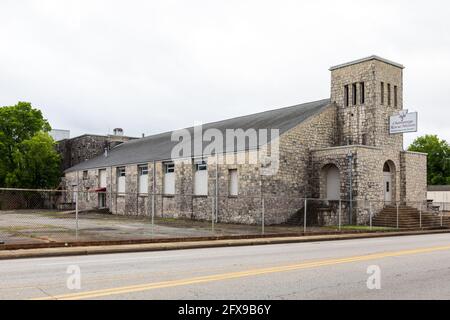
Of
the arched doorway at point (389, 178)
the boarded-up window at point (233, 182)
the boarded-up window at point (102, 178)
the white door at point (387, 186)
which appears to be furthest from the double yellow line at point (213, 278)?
the boarded-up window at point (102, 178)

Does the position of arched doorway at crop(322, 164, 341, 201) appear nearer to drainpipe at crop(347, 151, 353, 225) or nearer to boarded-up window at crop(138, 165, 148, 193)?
drainpipe at crop(347, 151, 353, 225)

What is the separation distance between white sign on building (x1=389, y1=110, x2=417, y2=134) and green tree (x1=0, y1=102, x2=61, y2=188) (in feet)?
119

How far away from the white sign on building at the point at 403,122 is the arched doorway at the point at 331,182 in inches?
195

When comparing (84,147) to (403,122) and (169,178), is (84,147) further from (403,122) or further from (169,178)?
(403,122)

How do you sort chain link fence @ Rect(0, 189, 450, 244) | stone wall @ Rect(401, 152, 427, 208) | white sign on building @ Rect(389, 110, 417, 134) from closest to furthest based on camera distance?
chain link fence @ Rect(0, 189, 450, 244) < white sign on building @ Rect(389, 110, 417, 134) < stone wall @ Rect(401, 152, 427, 208)

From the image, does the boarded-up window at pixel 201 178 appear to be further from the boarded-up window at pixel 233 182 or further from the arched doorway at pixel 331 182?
the arched doorway at pixel 331 182

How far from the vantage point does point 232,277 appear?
948cm

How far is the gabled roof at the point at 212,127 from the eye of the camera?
3438 centimetres

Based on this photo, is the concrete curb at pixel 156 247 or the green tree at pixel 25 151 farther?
the green tree at pixel 25 151

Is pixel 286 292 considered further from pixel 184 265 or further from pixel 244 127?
pixel 244 127

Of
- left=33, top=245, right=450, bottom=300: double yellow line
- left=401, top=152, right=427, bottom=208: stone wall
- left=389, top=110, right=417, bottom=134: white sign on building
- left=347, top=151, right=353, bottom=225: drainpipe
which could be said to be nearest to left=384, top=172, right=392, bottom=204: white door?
left=401, top=152, right=427, bottom=208: stone wall

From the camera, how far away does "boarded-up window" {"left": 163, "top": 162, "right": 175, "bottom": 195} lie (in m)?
37.2
